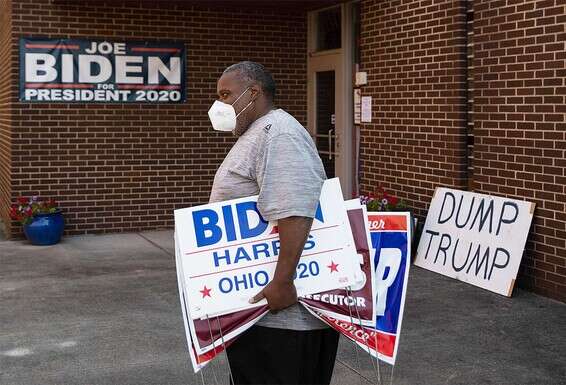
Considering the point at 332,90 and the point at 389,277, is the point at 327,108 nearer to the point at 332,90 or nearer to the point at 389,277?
the point at 332,90

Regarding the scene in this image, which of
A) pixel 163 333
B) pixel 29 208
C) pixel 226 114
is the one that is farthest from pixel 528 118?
pixel 29 208

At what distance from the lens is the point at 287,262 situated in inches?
124

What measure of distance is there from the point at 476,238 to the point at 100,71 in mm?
5577

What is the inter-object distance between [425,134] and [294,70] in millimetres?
3432

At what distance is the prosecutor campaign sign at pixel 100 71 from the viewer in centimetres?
1062

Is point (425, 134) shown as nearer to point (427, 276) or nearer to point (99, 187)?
point (427, 276)

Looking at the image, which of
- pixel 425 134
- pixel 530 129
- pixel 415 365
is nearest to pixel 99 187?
pixel 425 134

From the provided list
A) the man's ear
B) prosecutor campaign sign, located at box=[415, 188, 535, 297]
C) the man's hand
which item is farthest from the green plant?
the man's hand

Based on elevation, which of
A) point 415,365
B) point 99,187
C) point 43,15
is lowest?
point 415,365

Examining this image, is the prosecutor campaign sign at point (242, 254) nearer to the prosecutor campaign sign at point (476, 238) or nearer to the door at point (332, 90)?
the prosecutor campaign sign at point (476, 238)

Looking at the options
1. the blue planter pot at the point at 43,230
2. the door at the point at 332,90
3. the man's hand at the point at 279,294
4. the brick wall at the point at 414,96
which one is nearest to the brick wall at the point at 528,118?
the brick wall at the point at 414,96

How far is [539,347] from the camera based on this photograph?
571 centimetres

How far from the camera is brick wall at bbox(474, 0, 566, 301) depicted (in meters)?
7.07

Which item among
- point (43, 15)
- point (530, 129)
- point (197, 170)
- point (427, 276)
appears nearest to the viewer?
point (530, 129)
